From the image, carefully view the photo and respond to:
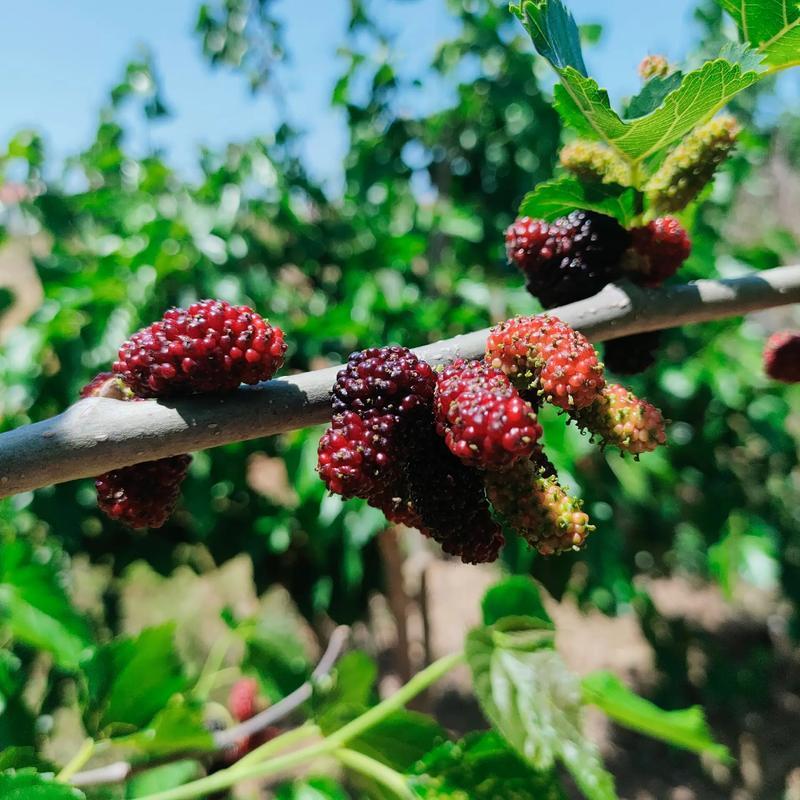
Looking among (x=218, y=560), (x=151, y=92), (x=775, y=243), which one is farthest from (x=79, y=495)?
(x=775, y=243)

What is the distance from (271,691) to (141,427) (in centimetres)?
89

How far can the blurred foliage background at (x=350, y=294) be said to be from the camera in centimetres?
123

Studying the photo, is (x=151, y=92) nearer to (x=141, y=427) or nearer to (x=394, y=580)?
(x=394, y=580)

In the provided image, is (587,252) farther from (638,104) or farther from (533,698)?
(533,698)

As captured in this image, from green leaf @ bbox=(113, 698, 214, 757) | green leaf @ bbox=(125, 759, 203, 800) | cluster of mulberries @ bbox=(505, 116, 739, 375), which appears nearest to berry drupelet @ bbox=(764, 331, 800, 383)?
cluster of mulberries @ bbox=(505, 116, 739, 375)

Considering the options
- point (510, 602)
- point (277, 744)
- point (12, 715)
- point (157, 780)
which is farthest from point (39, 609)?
point (510, 602)

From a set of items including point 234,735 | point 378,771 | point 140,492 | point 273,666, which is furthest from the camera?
point 273,666

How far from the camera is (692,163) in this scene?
516 mm

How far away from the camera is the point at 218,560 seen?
1.42 m

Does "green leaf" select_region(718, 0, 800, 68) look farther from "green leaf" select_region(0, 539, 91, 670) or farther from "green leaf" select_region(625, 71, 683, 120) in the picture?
"green leaf" select_region(0, 539, 91, 670)

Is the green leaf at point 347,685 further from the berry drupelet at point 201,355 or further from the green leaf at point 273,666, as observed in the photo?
the berry drupelet at point 201,355

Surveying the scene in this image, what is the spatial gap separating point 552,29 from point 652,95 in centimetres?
8

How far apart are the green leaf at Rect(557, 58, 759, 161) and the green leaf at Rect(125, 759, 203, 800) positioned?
0.83 meters

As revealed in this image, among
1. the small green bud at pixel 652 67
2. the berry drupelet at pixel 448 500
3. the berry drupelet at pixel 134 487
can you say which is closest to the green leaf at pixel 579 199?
the small green bud at pixel 652 67
